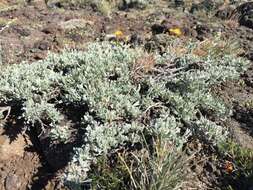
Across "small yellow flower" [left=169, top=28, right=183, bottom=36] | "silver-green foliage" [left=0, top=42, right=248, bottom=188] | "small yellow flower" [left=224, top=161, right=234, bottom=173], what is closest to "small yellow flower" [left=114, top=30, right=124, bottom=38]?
"small yellow flower" [left=169, top=28, right=183, bottom=36]

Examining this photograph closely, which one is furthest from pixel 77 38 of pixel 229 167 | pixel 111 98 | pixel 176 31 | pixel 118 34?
pixel 229 167

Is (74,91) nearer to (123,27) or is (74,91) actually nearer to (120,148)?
(120,148)

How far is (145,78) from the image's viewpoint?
4852 millimetres

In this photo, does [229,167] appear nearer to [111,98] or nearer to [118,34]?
[111,98]

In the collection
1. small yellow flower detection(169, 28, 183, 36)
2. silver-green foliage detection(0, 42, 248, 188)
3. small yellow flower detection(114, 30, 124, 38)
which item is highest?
silver-green foliage detection(0, 42, 248, 188)

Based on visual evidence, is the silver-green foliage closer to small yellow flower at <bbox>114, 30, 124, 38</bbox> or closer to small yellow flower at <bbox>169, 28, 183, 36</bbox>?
small yellow flower at <bbox>169, 28, 183, 36</bbox>

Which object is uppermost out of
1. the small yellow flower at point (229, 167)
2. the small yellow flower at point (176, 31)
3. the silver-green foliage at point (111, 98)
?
the silver-green foliage at point (111, 98)

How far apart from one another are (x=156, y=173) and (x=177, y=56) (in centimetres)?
243

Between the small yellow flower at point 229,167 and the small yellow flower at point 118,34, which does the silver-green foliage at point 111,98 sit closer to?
the small yellow flower at point 229,167

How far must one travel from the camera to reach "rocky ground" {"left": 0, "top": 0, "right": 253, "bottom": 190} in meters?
4.28

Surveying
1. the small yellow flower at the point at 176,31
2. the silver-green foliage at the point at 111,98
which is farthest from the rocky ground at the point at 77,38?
the silver-green foliage at the point at 111,98

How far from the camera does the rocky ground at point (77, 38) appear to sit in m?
4.28

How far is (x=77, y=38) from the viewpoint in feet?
25.3

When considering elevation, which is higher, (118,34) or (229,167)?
(229,167)
